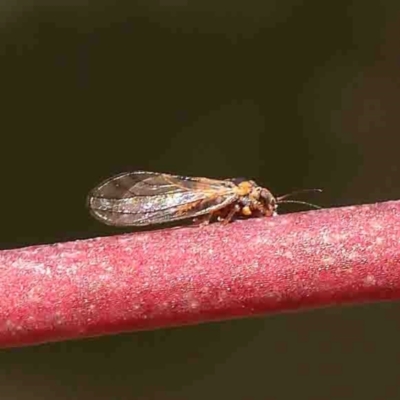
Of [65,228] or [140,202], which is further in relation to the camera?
[65,228]

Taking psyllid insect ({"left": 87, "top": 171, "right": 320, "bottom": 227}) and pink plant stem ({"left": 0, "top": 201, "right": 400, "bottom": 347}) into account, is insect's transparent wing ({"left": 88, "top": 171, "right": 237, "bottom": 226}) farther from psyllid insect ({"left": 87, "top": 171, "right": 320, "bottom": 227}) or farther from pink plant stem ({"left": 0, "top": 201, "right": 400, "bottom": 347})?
pink plant stem ({"left": 0, "top": 201, "right": 400, "bottom": 347})

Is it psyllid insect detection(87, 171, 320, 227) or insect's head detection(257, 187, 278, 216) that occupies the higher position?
psyllid insect detection(87, 171, 320, 227)

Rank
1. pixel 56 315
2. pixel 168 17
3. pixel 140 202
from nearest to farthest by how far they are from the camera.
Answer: pixel 56 315 < pixel 140 202 < pixel 168 17

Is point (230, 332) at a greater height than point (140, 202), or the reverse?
point (140, 202)

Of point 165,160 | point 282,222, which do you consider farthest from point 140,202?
point 165,160

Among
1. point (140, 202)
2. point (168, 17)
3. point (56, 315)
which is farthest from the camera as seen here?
point (168, 17)

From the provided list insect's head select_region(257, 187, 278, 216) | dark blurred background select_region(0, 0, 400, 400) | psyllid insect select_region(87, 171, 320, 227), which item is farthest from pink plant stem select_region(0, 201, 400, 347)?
dark blurred background select_region(0, 0, 400, 400)

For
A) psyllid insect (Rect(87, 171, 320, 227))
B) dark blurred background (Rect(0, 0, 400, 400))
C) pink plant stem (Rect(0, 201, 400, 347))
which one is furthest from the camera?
dark blurred background (Rect(0, 0, 400, 400))

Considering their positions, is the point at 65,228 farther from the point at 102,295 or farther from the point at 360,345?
the point at 102,295

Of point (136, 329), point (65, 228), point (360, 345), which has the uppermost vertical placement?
point (136, 329)

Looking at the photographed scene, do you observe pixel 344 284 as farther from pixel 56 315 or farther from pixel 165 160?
pixel 165 160
